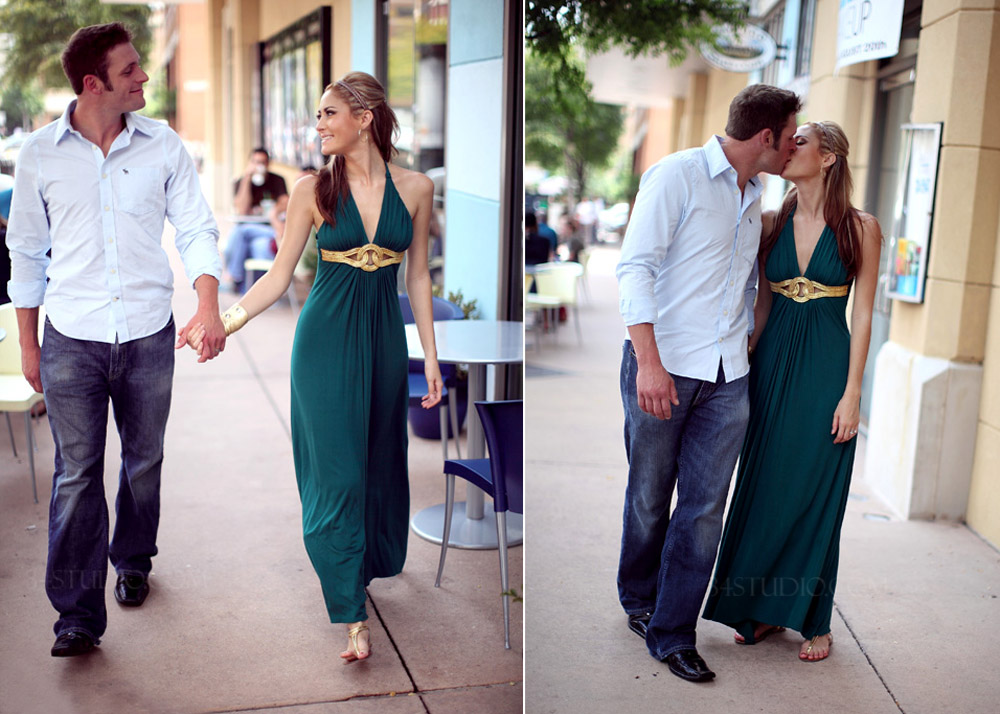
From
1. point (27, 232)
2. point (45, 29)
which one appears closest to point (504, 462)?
point (27, 232)

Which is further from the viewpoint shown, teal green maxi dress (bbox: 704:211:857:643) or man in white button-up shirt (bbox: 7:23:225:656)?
teal green maxi dress (bbox: 704:211:857:643)

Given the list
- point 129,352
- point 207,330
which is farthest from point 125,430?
point 207,330

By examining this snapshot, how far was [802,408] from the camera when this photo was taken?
9.77 feet

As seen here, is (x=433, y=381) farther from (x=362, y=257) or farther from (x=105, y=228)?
(x=105, y=228)

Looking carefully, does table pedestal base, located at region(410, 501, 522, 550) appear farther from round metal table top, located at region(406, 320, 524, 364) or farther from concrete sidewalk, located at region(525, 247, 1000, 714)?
round metal table top, located at region(406, 320, 524, 364)

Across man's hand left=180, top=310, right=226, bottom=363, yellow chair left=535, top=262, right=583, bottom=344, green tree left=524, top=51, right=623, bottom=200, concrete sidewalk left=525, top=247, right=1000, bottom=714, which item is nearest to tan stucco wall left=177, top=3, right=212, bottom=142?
man's hand left=180, top=310, right=226, bottom=363

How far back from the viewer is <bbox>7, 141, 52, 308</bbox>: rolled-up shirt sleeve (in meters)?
2.39

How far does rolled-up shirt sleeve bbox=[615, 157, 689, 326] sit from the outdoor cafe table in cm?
108

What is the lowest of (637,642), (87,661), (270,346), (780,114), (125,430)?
(637,642)

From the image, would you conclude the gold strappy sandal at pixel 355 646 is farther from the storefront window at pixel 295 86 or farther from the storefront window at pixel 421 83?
the storefront window at pixel 421 83

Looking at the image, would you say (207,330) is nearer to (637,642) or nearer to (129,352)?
(129,352)

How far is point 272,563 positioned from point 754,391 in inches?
63.1

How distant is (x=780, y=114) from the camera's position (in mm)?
2734

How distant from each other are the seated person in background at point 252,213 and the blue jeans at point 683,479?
1134 mm
